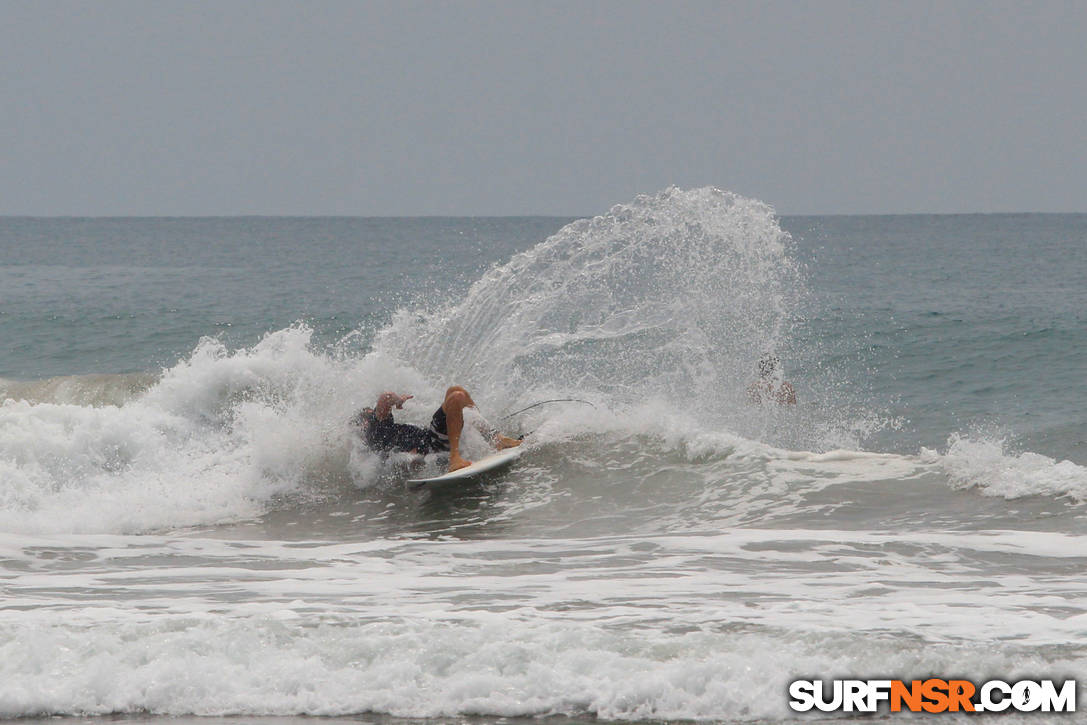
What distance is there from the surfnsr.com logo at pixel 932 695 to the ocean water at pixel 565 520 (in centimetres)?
13

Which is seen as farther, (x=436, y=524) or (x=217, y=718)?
(x=436, y=524)

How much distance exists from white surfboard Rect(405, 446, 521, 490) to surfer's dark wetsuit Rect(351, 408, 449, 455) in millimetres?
396

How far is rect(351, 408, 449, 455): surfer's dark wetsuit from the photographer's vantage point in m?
12.8

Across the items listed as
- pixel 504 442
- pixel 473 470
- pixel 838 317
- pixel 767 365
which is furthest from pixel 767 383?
pixel 838 317

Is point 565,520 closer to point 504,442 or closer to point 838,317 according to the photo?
point 504,442

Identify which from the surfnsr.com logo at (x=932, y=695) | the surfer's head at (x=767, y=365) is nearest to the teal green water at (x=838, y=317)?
the surfer's head at (x=767, y=365)

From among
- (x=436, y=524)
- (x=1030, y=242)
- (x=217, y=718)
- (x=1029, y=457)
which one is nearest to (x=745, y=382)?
(x=1029, y=457)

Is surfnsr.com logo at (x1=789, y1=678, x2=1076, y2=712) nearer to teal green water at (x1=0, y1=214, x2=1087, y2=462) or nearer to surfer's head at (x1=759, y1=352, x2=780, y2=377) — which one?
surfer's head at (x1=759, y1=352, x2=780, y2=377)

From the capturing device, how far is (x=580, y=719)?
657 centimetres

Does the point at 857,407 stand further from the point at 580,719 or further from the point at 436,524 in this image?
the point at 580,719

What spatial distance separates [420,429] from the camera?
12969mm

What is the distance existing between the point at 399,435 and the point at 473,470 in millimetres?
1133

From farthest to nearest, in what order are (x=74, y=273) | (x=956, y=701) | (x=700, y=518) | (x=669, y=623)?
1. (x=74, y=273)
2. (x=700, y=518)
3. (x=669, y=623)
4. (x=956, y=701)

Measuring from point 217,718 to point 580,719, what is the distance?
2.06 metres
